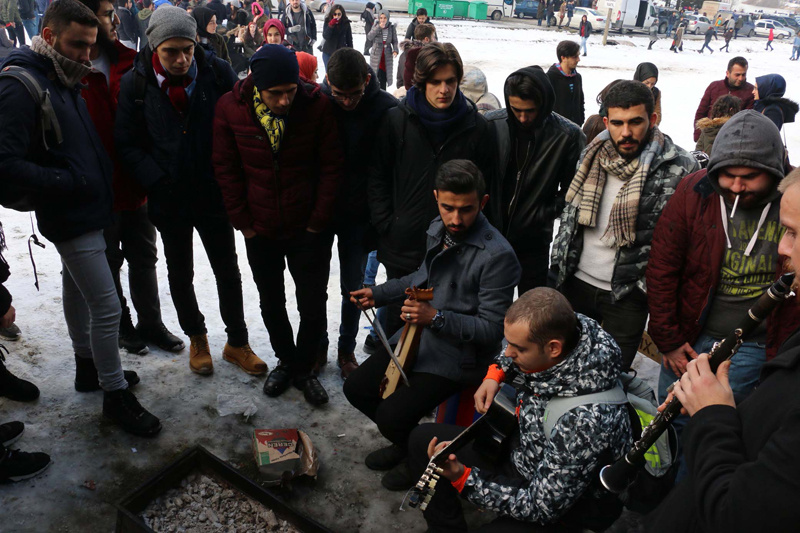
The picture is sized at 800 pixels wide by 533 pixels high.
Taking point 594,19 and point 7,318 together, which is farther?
point 594,19

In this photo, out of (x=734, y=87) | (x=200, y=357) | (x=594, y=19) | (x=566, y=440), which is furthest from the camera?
(x=594, y=19)

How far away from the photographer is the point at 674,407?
201cm

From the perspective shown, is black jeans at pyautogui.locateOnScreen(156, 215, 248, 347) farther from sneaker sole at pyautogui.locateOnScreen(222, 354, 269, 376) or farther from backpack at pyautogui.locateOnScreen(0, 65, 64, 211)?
backpack at pyautogui.locateOnScreen(0, 65, 64, 211)

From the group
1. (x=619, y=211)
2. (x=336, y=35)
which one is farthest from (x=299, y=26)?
(x=619, y=211)

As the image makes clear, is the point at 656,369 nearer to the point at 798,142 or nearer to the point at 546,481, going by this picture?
the point at 546,481

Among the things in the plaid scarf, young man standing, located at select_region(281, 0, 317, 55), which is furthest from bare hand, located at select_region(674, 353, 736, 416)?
young man standing, located at select_region(281, 0, 317, 55)

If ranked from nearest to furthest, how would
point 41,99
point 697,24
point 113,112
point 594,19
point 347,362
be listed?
point 41,99
point 113,112
point 347,362
point 594,19
point 697,24

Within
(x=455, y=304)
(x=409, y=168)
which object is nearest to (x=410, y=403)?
(x=455, y=304)

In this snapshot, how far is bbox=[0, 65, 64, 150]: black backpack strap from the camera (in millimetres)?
2863

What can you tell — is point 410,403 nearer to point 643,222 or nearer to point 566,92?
point 643,222

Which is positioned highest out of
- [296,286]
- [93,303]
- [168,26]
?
[168,26]

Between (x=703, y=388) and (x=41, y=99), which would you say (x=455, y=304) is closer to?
(x=703, y=388)

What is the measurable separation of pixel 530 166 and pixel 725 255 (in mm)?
1261

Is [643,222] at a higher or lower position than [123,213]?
higher
